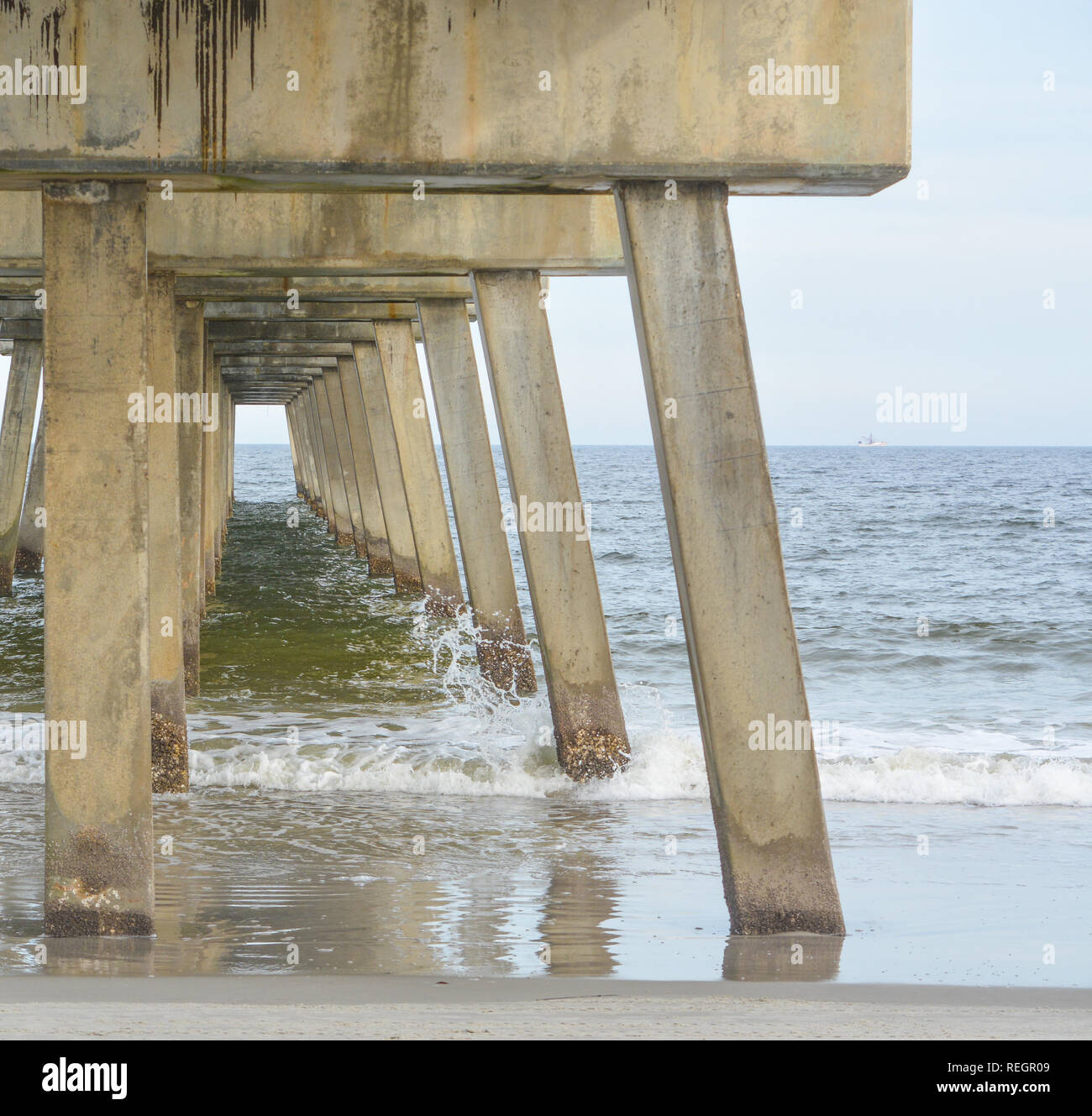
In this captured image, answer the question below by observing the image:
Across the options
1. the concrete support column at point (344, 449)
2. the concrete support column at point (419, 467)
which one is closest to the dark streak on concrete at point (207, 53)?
the concrete support column at point (419, 467)

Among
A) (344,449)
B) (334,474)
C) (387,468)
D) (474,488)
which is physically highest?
(344,449)

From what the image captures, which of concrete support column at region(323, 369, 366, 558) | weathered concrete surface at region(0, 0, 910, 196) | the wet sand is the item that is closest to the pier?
weathered concrete surface at region(0, 0, 910, 196)

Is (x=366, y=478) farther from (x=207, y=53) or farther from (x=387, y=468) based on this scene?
(x=207, y=53)

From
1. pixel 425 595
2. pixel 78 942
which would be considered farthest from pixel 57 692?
pixel 425 595

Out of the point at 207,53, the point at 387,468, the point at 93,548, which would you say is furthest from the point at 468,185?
the point at 387,468

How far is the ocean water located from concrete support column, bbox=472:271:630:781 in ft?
0.93

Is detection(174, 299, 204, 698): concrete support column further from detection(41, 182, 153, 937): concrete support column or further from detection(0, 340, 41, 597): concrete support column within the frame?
detection(0, 340, 41, 597): concrete support column

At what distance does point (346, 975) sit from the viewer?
4449mm

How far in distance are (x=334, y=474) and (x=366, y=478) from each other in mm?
8152

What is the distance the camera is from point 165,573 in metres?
8.36

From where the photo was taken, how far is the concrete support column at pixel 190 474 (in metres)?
11.0

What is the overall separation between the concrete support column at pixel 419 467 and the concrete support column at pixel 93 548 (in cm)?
1197

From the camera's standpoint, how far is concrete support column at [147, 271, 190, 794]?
8344 millimetres
